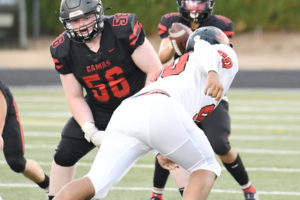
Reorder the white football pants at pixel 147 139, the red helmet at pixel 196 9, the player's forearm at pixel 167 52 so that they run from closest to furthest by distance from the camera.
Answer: the white football pants at pixel 147 139, the player's forearm at pixel 167 52, the red helmet at pixel 196 9

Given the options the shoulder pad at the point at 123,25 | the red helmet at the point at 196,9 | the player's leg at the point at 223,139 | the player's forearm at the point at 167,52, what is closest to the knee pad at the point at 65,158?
the shoulder pad at the point at 123,25

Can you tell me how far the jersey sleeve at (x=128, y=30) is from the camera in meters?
4.67

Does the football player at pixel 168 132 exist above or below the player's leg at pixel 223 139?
above

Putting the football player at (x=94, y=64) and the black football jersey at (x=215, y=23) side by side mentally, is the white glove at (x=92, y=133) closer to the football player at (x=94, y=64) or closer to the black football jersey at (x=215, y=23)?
the football player at (x=94, y=64)

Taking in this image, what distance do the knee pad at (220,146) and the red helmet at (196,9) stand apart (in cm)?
97

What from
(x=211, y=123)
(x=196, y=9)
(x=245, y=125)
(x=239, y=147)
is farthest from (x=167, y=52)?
(x=245, y=125)

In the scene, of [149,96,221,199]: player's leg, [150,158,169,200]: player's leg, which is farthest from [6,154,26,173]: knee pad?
[149,96,221,199]: player's leg

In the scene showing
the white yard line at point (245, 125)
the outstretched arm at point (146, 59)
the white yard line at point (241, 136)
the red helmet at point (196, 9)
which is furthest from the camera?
the white yard line at point (245, 125)

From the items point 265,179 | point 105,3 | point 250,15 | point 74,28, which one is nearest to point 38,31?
point 105,3

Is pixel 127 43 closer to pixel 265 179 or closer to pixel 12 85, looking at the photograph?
pixel 265 179

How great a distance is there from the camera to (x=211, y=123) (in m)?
5.16

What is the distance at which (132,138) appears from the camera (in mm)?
3779

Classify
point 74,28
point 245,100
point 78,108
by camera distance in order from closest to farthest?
point 74,28, point 78,108, point 245,100

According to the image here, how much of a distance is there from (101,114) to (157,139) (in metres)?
1.24
